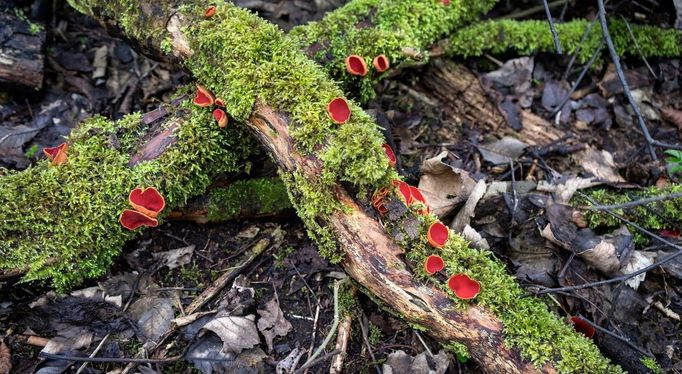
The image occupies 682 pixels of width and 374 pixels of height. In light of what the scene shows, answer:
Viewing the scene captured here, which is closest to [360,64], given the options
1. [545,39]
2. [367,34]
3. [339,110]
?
[367,34]

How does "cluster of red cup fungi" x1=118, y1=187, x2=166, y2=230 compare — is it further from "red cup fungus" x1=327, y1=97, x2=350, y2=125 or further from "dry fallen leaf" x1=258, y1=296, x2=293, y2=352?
"red cup fungus" x1=327, y1=97, x2=350, y2=125

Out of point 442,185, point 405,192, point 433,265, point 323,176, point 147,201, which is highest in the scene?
point 323,176

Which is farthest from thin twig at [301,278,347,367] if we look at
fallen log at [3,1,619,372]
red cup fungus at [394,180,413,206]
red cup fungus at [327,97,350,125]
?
red cup fungus at [327,97,350,125]

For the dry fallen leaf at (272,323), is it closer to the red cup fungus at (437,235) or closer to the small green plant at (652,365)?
the red cup fungus at (437,235)

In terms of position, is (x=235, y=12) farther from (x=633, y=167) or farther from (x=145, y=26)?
(x=633, y=167)

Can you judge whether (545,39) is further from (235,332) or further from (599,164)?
(235,332)

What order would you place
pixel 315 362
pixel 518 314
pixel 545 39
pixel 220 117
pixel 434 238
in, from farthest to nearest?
pixel 545 39, pixel 220 117, pixel 315 362, pixel 434 238, pixel 518 314
